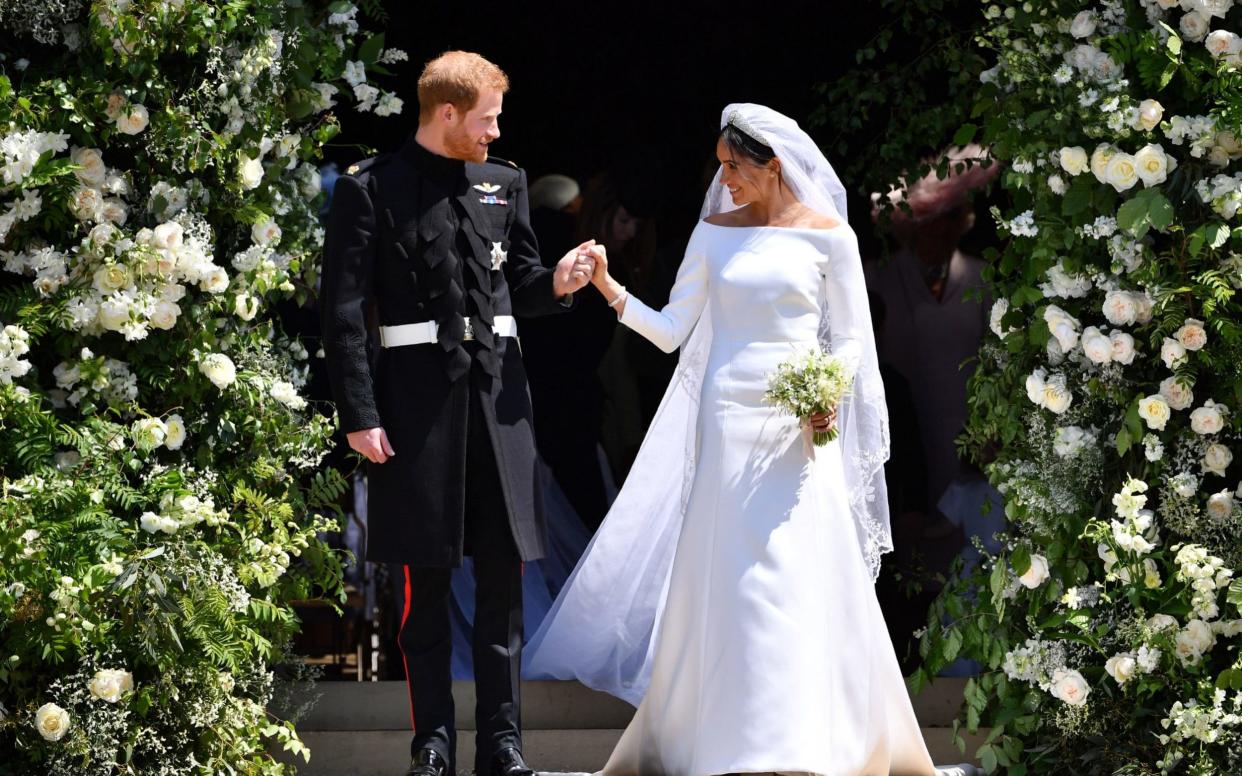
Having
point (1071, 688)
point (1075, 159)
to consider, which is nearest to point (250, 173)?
point (1075, 159)

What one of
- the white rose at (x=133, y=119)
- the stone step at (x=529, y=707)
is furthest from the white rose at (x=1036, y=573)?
the white rose at (x=133, y=119)

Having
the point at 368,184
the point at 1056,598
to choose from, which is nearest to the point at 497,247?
the point at 368,184

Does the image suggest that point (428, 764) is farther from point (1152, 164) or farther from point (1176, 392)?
point (1152, 164)

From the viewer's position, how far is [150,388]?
16.6ft

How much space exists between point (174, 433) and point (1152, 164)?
3.03m

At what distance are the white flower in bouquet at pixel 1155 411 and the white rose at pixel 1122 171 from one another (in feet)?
2.08

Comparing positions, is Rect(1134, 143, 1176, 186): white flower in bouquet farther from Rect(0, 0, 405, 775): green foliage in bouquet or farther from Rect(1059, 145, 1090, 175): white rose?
Rect(0, 0, 405, 775): green foliage in bouquet

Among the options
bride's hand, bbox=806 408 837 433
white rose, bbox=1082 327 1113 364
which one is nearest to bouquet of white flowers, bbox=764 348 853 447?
bride's hand, bbox=806 408 837 433

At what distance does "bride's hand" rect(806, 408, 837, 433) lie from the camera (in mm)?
4625

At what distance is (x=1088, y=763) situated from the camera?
504 cm

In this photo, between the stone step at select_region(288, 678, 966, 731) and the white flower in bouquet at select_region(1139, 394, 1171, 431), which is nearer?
the white flower in bouquet at select_region(1139, 394, 1171, 431)

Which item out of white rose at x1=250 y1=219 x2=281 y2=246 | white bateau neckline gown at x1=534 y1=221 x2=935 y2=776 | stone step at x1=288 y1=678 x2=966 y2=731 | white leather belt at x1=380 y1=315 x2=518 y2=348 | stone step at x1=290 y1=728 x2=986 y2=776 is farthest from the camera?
stone step at x1=288 y1=678 x2=966 y2=731

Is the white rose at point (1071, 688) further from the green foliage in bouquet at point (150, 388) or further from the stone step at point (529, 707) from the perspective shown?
the green foliage in bouquet at point (150, 388)

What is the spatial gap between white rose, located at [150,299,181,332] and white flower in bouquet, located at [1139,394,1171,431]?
2918 mm
